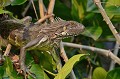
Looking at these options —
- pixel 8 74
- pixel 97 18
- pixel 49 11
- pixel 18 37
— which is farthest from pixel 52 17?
pixel 8 74

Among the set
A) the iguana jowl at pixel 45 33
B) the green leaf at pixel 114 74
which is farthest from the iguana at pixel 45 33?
the green leaf at pixel 114 74

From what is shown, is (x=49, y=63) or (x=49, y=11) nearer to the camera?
(x=49, y=63)

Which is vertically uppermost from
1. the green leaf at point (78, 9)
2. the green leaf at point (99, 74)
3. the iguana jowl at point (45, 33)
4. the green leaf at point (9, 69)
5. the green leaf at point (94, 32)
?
the green leaf at point (78, 9)

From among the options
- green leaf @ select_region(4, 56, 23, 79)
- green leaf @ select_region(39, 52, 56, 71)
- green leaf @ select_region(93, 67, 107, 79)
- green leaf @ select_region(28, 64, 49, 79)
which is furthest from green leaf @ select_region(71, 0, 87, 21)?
green leaf @ select_region(4, 56, 23, 79)

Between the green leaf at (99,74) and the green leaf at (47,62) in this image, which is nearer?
the green leaf at (47,62)

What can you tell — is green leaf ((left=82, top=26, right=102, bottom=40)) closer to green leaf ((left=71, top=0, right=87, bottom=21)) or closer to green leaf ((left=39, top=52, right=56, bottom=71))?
green leaf ((left=71, top=0, right=87, bottom=21))

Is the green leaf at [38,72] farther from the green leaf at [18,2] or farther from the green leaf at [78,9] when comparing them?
the green leaf at [78,9]

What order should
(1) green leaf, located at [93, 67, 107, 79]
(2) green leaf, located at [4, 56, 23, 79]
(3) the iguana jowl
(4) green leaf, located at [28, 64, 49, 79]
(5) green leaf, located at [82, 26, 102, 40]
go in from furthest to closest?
(5) green leaf, located at [82, 26, 102, 40] → (1) green leaf, located at [93, 67, 107, 79] → (3) the iguana jowl → (4) green leaf, located at [28, 64, 49, 79] → (2) green leaf, located at [4, 56, 23, 79]

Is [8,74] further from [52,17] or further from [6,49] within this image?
[52,17]
